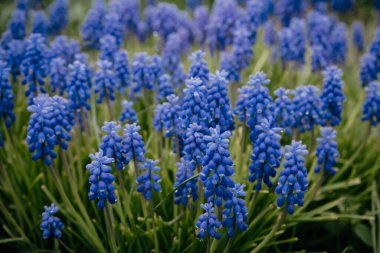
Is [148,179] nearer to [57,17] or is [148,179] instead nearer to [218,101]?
[218,101]

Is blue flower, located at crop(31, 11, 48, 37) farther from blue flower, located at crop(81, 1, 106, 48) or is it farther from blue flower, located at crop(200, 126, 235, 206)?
blue flower, located at crop(200, 126, 235, 206)

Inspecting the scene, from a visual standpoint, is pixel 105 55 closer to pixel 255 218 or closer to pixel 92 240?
pixel 92 240

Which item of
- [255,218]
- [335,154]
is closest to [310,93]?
[335,154]

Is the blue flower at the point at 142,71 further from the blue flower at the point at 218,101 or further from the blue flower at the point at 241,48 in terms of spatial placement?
the blue flower at the point at 218,101

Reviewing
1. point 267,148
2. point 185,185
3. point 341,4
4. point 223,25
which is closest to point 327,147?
point 267,148

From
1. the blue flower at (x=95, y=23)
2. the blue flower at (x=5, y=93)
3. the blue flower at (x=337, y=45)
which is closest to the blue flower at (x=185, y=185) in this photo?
the blue flower at (x=5, y=93)
